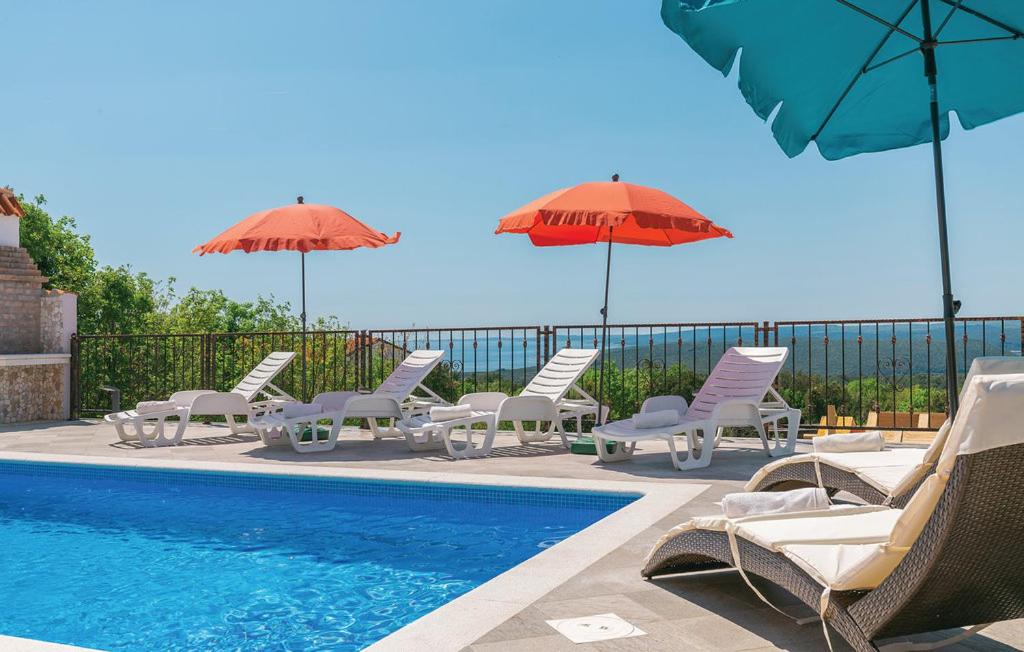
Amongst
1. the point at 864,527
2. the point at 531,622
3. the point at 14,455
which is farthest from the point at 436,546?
the point at 14,455

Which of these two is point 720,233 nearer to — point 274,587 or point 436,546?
point 436,546

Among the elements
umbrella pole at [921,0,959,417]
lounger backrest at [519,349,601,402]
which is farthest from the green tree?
umbrella pole at [921,0,959,417]

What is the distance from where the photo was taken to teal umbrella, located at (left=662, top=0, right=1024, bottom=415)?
12.7 feet

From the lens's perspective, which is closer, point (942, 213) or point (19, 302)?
point (942, 213)

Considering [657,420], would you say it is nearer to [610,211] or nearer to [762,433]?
[762,433]

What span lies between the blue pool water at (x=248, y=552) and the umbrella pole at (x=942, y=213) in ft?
7.14

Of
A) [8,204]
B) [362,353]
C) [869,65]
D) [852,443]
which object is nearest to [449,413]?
[362,353]

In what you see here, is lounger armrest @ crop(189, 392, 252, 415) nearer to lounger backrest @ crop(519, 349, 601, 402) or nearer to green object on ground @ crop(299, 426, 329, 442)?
green object on ground @ crop(299, 426, 329, 442)

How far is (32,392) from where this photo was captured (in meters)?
11.3

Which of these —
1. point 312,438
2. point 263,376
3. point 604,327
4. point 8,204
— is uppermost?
point 8,204

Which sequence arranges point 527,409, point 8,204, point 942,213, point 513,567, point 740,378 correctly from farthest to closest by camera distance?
point 8,204 < point 527,409 < point 740,378 < point 513,567 < point 942,213

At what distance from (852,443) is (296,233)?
18.0 ft

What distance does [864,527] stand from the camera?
2.71 metres

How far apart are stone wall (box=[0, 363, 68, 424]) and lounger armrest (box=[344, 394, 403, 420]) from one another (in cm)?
593
